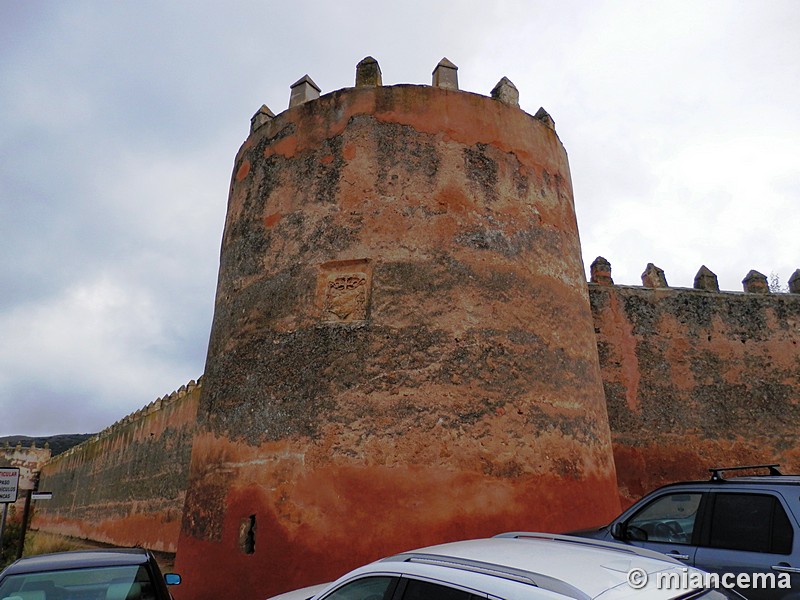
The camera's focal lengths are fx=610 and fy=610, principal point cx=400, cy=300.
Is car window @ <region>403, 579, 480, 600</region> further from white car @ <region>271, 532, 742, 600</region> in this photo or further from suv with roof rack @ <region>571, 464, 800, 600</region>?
suv with roof rack @ <region>571, 464, 800, 600</region>

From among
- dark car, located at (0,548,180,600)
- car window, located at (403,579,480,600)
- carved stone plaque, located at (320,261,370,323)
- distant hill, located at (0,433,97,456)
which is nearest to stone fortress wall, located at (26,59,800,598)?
carved stone plaque, located at (320,261,370,323)

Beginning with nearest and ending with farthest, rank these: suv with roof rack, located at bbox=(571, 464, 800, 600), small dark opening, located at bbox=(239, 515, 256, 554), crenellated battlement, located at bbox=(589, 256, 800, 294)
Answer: suv with roof rack, located at bbox=(571, 464, 800, 600) < small dark opening, located at bbox=(239, 515, 256, 554) < crenellated battlement, located at bbox=(589, 256, 800, 294)

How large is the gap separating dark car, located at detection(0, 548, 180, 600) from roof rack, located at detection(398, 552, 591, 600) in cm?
238

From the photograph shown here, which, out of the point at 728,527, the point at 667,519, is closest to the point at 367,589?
the point at 728,527

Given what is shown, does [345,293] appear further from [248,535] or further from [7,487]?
[7,487]

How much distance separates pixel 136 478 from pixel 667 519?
53.7 ft

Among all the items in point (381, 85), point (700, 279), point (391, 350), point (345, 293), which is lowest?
point (391, 350)

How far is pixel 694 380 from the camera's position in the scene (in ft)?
36.8

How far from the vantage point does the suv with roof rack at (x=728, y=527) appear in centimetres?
367

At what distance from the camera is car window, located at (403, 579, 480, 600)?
2461 millimetres

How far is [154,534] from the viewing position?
1522 cm

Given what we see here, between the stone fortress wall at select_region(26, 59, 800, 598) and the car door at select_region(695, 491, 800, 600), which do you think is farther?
the stone fortress wall at select_region(26, 59, 800, 598)

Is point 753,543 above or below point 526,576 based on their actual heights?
below

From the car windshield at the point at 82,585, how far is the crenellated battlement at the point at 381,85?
227 inches
